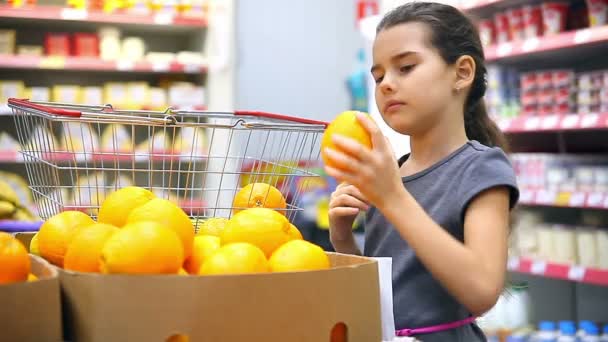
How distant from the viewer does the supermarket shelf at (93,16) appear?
191 inches

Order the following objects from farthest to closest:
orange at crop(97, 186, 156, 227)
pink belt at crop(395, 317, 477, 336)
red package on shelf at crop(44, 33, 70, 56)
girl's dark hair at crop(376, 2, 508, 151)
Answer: red package on shelf at crop(44, 33, 70, 56) < girl's dark hair at crop(376, 2, 508, 151) < pink belt at crop(395, 317, 477, 336) < orange at crop(97, 186, 156, 227)

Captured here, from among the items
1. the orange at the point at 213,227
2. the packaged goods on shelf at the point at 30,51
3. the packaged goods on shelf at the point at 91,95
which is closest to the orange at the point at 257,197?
the orange at the point at 213,227

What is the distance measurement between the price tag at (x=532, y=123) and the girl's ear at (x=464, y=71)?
7.04ft

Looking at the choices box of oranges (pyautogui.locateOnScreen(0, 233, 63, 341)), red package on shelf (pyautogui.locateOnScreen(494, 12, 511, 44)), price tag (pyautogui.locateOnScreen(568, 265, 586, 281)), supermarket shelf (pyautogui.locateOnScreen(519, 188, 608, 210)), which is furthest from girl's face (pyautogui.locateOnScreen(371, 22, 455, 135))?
red package on shelf (pyautogui.locateOnScreen(494, 12, 511, 44))

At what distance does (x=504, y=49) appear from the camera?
3.67m

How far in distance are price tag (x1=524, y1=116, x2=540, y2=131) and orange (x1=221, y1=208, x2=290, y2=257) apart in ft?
8.76

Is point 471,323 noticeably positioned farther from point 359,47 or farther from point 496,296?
point 359,47

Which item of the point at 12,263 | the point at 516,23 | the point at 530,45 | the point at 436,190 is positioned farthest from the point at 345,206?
the point at 516,23

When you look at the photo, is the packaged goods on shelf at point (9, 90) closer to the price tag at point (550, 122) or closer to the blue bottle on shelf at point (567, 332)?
the price tag at point (550, 122)

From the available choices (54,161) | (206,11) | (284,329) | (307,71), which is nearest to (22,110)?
(54,161)

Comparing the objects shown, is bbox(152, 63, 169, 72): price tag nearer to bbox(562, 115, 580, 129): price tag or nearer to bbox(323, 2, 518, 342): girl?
bbox(562, 115, 580, 129): price tag

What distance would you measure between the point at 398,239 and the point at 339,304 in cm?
53

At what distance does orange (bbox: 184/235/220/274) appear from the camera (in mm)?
1117

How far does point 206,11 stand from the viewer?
17.7ft
